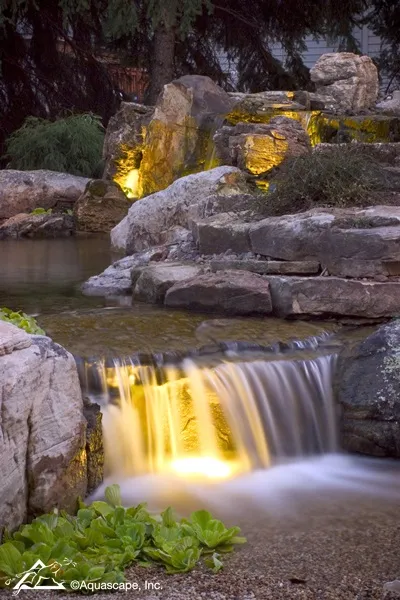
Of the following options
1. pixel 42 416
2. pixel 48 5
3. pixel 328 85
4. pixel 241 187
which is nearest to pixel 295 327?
pixel 42 416

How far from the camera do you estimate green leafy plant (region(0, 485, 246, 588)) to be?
10.9 ft

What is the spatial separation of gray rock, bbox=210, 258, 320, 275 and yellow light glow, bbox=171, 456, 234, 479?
227 centimetres

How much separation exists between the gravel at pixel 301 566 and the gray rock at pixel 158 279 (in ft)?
10.6

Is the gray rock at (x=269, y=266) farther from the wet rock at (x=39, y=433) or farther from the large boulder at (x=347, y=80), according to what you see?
the large boulder at (x=347, y=80)

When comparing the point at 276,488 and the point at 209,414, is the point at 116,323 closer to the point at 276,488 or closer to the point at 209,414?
the point at 209,414

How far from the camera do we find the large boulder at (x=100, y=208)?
13.9m

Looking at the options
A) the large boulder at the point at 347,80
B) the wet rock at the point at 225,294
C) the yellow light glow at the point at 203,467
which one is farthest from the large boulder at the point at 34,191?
the yellow light glow at the point at 203,467

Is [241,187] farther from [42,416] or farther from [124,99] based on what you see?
[124,99]

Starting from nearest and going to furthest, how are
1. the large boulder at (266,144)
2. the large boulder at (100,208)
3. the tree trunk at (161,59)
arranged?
1. the large boulder at (266,144)
2. the large boulder at (100,208)
3. the tree trunk at (161,59)

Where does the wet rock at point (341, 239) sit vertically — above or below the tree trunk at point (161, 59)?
below

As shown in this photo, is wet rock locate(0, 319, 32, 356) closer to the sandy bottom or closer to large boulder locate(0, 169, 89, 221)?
the sandy bottom

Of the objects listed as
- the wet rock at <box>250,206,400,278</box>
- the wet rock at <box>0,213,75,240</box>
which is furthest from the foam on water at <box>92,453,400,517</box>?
the wet rock at <box>0,213,75,240</box>

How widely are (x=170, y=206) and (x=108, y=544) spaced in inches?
283

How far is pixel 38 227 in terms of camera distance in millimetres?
13859
